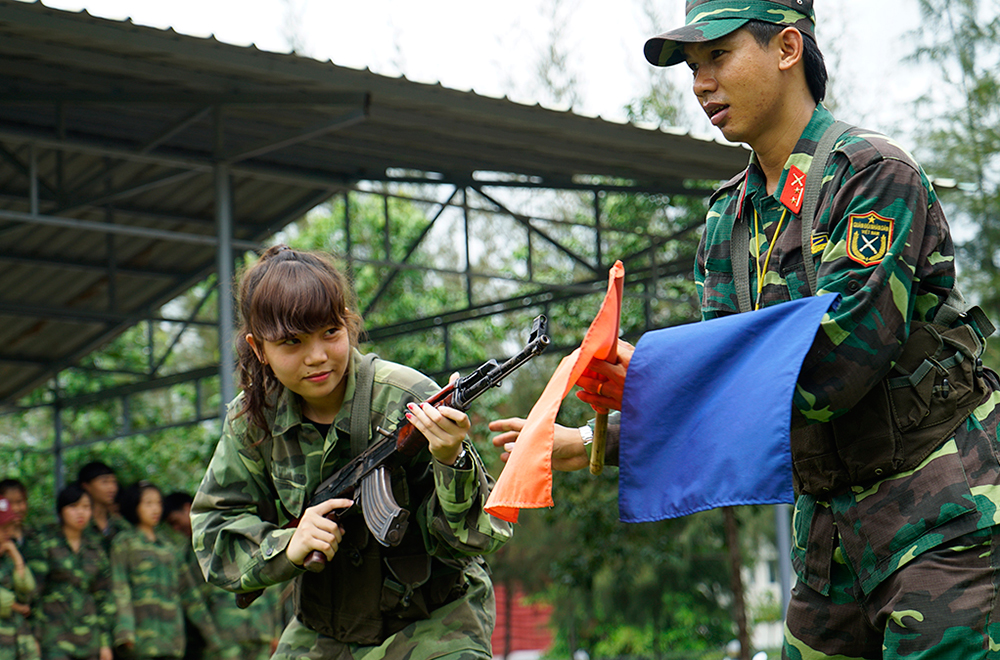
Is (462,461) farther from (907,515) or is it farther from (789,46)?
(789,46)

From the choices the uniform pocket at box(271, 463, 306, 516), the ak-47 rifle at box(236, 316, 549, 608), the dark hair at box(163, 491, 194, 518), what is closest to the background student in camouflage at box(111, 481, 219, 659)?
the dark hair at box(163, 491, 194, 518)

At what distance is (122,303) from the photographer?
15500mm

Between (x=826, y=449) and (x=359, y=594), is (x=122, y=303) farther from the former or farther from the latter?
(x=826, y=449)

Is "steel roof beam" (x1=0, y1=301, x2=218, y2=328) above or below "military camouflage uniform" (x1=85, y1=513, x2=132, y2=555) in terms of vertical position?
above

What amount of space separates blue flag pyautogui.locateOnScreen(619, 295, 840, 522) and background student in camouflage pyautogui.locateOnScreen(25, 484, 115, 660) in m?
7.16

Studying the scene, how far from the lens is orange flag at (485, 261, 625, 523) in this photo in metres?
2.41

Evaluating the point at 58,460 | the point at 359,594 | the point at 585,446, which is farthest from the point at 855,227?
the point at 58,460

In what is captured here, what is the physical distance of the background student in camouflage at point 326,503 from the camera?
326 centimetres

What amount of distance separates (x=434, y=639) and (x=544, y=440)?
1.11 meters

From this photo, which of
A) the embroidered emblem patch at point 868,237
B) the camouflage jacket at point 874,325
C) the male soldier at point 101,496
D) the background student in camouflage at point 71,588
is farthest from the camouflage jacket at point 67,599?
the embroidered emblem patch at point 868,237

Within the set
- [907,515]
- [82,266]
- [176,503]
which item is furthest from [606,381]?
[82,266]

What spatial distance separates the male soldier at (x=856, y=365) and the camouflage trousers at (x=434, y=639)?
0.82 meters

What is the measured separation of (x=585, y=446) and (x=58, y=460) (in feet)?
53.0

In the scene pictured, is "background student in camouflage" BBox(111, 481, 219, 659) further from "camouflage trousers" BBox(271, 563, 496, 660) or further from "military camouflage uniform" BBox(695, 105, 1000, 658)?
"military camouflage uniform" BBox(695, 105, 1000, 658)
